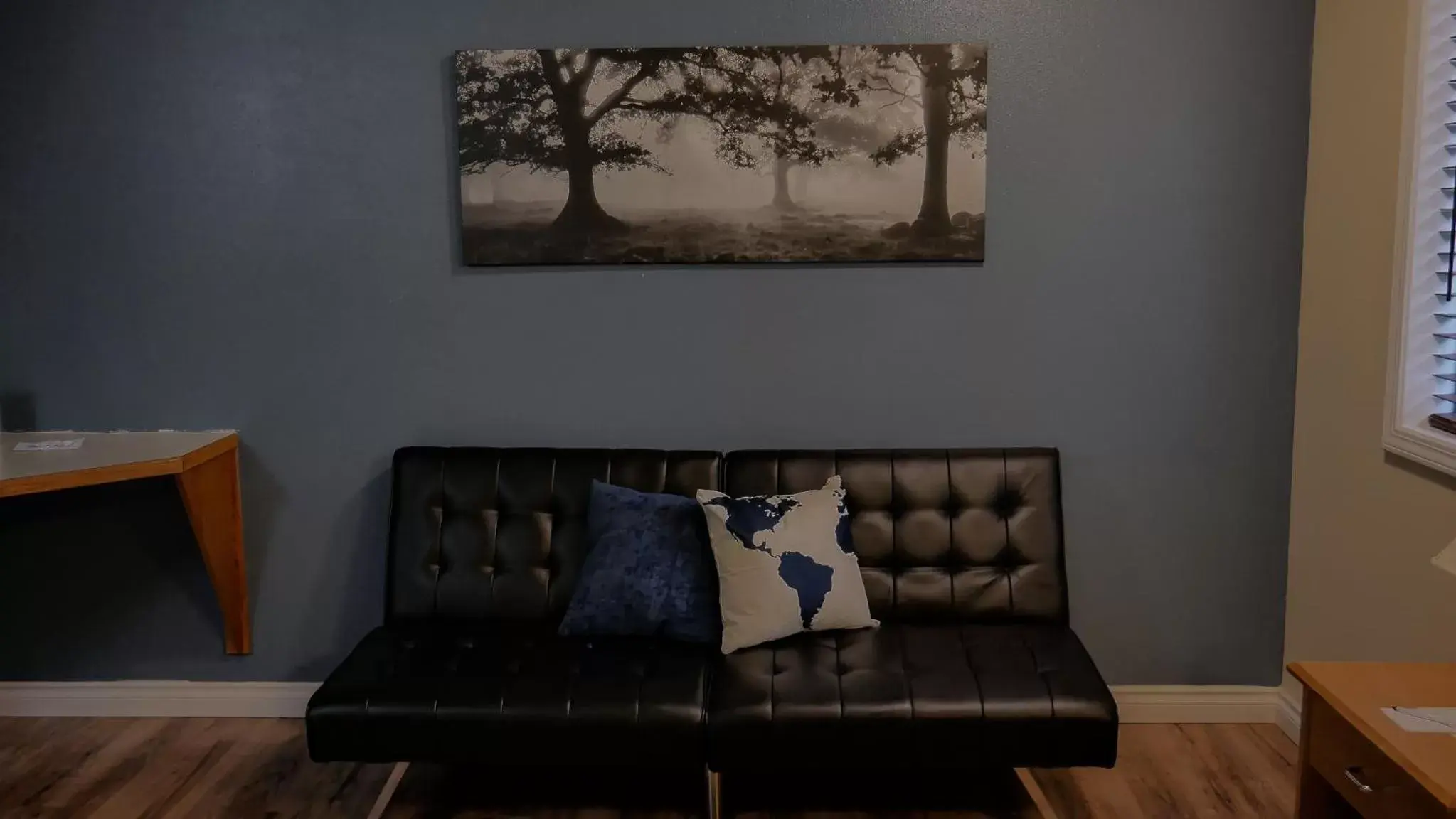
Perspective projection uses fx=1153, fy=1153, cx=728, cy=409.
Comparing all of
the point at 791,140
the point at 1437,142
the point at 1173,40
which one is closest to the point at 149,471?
the point at 791,140

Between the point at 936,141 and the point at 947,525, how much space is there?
966 mm

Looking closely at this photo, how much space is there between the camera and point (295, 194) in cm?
302

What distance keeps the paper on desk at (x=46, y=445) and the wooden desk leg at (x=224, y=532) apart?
30cm

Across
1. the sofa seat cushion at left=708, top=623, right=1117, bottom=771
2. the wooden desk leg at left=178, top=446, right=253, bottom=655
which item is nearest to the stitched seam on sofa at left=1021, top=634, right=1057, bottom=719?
the sofa seat cushion at left=708, top=623, right=1117, bottom=771

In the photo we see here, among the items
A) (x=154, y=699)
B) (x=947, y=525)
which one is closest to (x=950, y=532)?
(x=947, y=525)

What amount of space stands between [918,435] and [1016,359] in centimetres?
32

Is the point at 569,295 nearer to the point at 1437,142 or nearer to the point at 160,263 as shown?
the point at 160,263

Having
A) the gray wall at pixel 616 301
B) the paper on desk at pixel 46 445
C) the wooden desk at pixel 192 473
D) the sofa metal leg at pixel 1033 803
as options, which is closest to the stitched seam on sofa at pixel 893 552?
the gray wall at pixel 616 301

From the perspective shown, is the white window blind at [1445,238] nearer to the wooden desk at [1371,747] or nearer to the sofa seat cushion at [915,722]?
the wooden desk at [1371,747]

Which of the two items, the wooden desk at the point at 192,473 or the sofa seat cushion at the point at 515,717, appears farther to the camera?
the wooden desk at the point at 192,473

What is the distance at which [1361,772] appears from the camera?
180 centimetres

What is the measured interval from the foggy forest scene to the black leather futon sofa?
566 mm

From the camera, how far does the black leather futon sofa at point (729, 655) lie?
239cm

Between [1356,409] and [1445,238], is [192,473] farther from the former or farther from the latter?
[1445,238]
